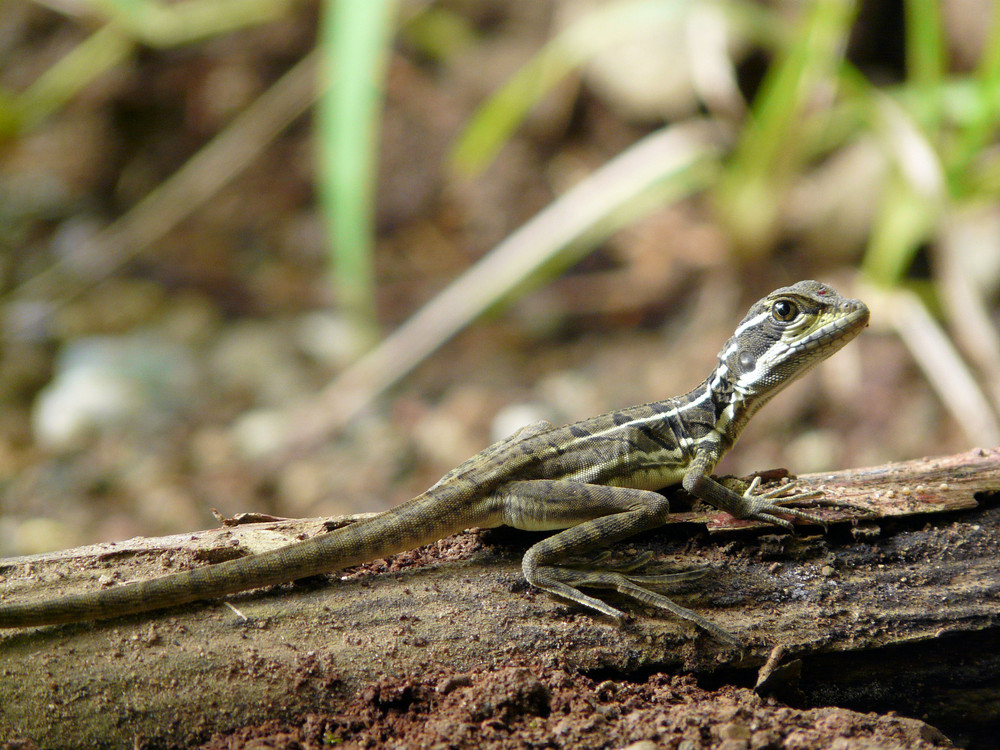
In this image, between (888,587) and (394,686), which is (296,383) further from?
(888,587)

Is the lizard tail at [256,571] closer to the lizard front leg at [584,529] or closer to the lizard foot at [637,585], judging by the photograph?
the lizard front leg at [584,529]

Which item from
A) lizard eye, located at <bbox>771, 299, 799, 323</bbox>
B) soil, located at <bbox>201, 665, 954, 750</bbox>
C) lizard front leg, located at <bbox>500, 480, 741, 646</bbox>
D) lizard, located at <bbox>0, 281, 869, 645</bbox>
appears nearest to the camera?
soil, located at <bbox>201, 665, 954, 750</bbox>

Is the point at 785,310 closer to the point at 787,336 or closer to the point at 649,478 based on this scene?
the point at 787,336

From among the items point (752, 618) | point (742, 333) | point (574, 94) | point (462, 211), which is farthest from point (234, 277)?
point (752, 618)

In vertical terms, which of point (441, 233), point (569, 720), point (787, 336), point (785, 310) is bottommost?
point (569, 720)

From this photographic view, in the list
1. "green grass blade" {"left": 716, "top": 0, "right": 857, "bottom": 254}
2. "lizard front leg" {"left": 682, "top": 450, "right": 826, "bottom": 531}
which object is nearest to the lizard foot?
"lizard front leg" {"left": 682, "top": 450, "right": 826, "bottom": 531}

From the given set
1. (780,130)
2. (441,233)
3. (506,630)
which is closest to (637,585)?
(506,630)

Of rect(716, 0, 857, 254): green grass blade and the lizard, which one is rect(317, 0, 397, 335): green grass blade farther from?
rect(716, 0, 857, 254): green grass blade
